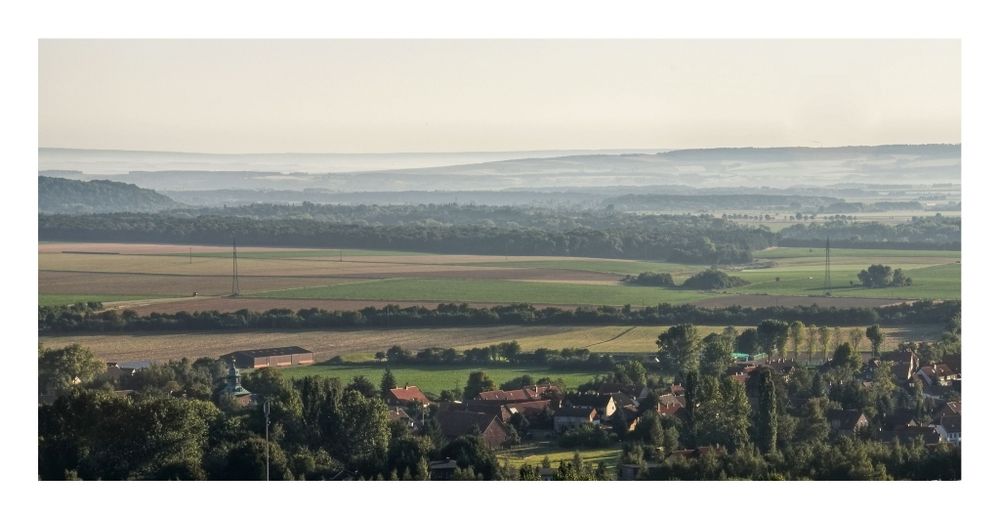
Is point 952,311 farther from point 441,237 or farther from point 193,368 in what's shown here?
point 441,237

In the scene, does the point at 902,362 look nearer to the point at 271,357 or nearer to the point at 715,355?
the point at 715,355

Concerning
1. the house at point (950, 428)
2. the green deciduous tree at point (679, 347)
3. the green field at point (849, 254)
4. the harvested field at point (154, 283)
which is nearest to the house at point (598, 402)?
the green deciduous tree at point (679, 347)

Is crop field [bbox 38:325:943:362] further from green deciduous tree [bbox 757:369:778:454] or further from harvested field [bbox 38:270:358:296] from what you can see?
green deciduous tree [bbox 757:369:778:454]

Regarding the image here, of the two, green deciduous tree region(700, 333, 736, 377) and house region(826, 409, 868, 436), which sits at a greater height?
green deciduous tree region(700, 333, 736, 377)

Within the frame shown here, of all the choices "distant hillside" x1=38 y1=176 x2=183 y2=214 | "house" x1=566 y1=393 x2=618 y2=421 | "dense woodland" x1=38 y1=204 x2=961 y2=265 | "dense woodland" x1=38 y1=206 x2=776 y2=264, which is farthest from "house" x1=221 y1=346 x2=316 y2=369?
"distant hillside" x1=38 y1=176 x2=183 y2=214

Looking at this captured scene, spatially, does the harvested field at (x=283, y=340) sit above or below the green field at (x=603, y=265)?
below

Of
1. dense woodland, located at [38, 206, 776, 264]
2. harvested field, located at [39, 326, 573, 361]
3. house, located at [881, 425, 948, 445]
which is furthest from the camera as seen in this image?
dense woodland, located at [38, 206, 776, 264]

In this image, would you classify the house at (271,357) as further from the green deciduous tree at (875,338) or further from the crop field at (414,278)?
the green deciduous tree at (875,338)
